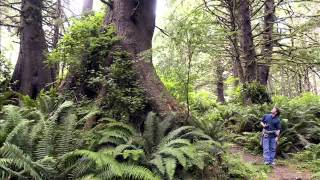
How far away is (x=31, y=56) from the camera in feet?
37.5

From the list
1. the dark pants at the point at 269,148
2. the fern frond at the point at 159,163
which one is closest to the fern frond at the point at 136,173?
the fern frond at the point at 159,163

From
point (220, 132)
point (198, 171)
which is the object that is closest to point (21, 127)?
point (198, 171)

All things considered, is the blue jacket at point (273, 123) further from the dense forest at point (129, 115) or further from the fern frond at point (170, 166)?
the fern frond at point (170, 166)

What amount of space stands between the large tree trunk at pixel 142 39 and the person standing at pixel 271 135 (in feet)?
7.87

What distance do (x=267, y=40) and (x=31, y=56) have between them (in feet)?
32.0

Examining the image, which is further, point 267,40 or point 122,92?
point 267,40

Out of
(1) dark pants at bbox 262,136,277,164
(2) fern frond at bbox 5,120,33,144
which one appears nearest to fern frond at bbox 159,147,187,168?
(2) fern frond at bbox 5,120,33,144

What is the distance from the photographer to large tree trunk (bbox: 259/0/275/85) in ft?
52.2

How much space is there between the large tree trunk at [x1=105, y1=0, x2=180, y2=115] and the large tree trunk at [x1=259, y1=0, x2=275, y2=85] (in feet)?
23.4

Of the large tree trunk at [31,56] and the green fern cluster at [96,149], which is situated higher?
the large tree trunk at [31,56]

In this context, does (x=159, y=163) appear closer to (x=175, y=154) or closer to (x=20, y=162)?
(x=175, y=154)

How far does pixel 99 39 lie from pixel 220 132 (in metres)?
3.43

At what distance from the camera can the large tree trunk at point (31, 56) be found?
11278mm

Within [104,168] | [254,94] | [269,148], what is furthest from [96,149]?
[254,94]
